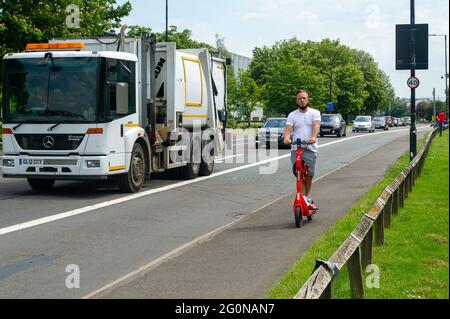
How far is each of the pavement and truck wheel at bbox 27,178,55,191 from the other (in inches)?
214

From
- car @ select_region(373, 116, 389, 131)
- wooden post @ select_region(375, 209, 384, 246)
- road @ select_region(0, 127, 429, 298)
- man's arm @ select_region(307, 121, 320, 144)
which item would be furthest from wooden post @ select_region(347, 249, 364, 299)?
car @ select_region(373, 116, 389, 131)

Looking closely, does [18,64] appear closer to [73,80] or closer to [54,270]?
[73,80]

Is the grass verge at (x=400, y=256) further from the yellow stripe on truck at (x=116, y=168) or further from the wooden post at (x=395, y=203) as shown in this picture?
the yellow stripe on truck at (x=116, y=168)

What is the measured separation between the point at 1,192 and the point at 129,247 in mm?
6808

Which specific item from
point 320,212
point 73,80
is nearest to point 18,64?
point 73,80

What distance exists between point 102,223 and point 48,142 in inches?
146

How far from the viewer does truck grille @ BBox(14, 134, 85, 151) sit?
13148mm

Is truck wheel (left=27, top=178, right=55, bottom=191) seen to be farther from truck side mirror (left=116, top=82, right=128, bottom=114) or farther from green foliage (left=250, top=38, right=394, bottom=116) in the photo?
green foliage (left=250, top=38, right=394, bottom=116)

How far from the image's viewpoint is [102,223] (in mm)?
10164

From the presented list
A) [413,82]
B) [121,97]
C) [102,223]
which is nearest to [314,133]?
[102,223]

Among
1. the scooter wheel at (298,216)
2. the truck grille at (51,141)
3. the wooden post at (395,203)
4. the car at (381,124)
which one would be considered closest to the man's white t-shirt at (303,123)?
the scooter wheel at (298,216)

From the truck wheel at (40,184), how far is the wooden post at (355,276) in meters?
10.8

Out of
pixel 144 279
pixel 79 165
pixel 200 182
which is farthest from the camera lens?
pixel 200 182

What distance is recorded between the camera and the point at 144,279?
257 inches
